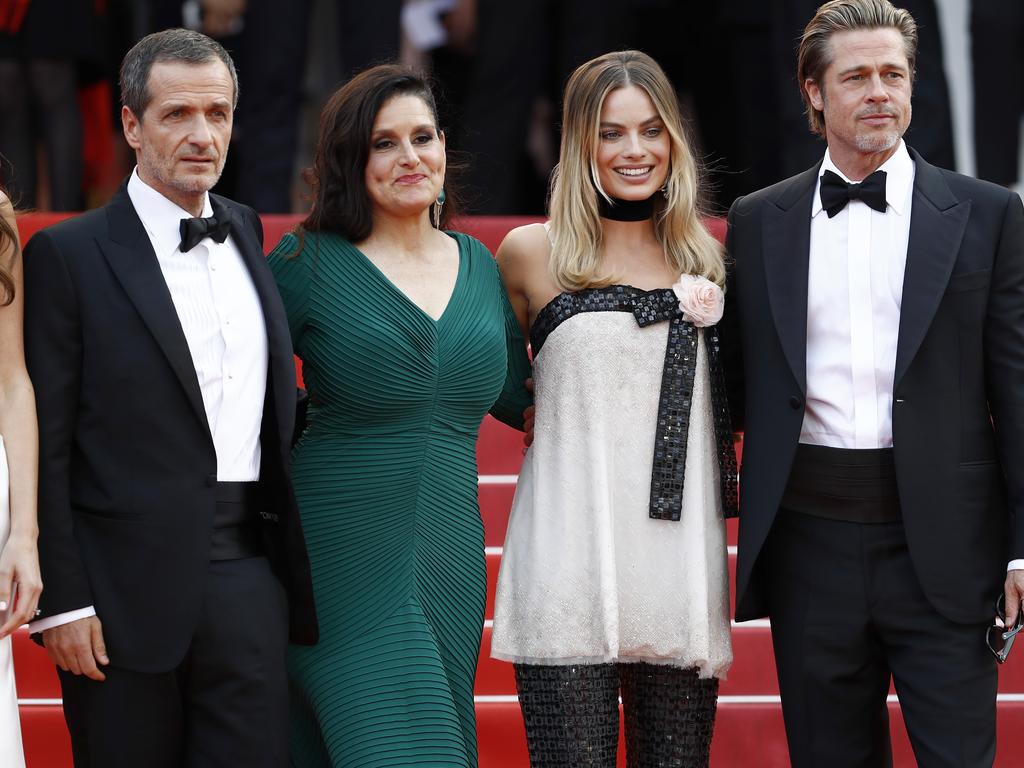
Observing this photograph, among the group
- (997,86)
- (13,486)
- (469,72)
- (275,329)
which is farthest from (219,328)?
(997,86)

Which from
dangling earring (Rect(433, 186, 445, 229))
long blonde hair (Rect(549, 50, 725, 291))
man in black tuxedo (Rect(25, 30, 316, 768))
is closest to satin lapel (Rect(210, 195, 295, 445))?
man in black tuxedo (Rect(25, 30, 316, 768))

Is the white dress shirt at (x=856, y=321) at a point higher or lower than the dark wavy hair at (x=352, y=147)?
lower

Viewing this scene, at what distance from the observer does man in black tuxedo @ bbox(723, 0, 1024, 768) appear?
3.25 m

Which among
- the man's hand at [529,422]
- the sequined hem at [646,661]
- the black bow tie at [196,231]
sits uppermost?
the black bow tie at [196,231]

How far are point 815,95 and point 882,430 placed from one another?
765 mm

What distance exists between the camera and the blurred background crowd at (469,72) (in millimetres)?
5820

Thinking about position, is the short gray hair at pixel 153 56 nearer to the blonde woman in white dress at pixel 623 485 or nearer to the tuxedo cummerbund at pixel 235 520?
the tuxedo cummerbund at pixel 235 520

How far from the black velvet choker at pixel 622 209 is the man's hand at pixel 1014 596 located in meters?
1.13

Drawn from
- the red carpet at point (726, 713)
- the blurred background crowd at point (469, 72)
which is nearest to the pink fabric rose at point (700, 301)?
the red carpet at point (726, 713)

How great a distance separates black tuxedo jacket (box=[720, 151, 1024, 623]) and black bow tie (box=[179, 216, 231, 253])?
1178 millimetres

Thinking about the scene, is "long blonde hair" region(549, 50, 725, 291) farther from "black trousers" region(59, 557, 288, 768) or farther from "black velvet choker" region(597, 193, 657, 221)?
"black trousers" region(59, 557, 288, 768)

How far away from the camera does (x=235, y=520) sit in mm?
3119

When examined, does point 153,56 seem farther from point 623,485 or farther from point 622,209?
point 623,485

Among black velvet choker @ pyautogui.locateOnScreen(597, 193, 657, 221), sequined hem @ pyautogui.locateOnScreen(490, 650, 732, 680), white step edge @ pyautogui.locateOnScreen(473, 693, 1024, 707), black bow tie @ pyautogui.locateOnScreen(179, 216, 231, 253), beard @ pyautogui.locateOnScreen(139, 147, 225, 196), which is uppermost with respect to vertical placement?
beard @ pyautogui.locateOnScreen(139, 147, 225, 196)
